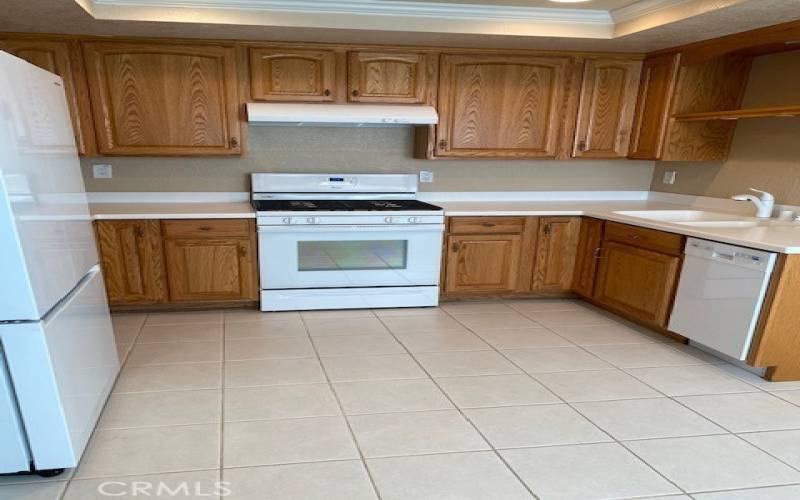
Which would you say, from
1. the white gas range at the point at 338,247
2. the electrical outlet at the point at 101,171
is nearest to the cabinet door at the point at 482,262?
the white gas range at the point at 338,247

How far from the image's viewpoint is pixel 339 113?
328cm

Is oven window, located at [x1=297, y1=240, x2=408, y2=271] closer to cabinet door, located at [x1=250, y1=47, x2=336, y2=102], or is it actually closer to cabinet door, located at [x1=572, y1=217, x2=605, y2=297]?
cabinet door, located at [x1=250, y1=47, x2=336, y2=102]

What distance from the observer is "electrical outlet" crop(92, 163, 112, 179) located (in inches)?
134

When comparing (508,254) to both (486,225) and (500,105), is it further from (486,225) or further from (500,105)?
(500,105)

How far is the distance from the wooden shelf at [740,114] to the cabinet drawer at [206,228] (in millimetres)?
3203

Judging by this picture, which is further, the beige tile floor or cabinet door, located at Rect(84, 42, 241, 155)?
cabinet door, located at Rect(84, 42, 241, 155)

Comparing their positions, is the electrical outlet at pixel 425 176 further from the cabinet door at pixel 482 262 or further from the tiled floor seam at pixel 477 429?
the tiled floor seam at pixel 477 429

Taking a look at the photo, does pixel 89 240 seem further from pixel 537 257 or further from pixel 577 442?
pixel 537 257

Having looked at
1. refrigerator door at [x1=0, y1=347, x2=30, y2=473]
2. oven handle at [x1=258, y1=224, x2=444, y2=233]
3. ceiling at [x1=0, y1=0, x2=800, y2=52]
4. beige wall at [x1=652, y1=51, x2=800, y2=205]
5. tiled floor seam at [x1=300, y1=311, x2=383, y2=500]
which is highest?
ceiling at [x1=0, y1=0, x2=800, y2=52]

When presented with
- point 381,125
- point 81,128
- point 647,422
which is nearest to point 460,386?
point 647,422

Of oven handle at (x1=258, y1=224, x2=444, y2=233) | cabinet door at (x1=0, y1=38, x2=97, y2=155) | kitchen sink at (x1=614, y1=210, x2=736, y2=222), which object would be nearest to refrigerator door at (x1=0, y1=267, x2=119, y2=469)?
oven handle at (x1=258, y1=224, x2=444, y2=233)

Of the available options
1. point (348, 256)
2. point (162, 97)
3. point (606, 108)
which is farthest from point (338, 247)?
point (606, 108)

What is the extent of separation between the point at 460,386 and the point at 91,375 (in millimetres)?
1654

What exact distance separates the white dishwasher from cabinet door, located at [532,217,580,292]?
0.93 metres
